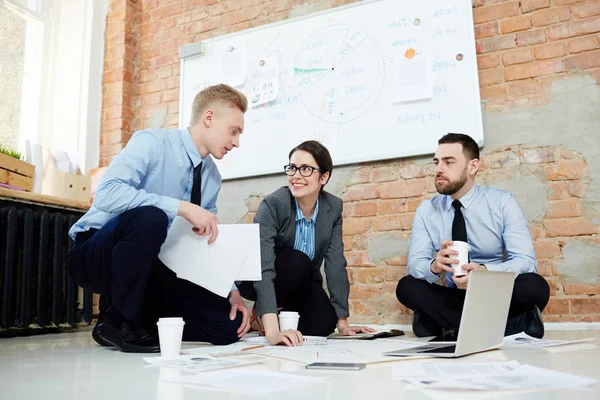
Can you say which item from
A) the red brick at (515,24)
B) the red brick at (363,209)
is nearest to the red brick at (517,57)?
the red brick at (515,24)

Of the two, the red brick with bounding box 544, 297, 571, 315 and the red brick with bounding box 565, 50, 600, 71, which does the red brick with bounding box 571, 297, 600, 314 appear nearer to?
the red brick with bounding box 544, 297, 571, 315

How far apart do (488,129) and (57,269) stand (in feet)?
7.33

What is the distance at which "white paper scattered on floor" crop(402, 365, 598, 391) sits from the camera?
0.83 m

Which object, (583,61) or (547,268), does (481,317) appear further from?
(583,61)

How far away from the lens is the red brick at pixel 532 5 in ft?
8.25

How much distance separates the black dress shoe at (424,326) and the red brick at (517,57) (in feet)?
4.38

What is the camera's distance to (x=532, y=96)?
8.13ft

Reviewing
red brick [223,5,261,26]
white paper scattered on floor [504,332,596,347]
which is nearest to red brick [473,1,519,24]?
red brick [223,5,261,26]

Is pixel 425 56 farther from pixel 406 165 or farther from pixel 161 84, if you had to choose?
pixel 161 84

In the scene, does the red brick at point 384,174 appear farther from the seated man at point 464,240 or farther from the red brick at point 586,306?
the red brick at point 586,306

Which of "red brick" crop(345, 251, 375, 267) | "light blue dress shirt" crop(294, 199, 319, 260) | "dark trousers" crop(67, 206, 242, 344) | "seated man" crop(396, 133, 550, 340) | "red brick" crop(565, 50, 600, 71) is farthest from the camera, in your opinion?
"red brick" crop(345, 251, 375, 267)

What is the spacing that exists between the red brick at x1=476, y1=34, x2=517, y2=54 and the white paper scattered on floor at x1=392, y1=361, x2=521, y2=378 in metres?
1.93

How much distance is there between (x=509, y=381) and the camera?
34.2 inches

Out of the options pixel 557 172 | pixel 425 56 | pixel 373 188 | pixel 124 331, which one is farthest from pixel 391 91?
pixel 124 331
